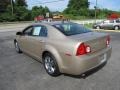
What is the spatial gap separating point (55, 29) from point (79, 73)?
1483 mm

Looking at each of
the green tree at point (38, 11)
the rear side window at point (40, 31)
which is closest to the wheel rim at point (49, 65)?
the rear side window at point (40, 31)

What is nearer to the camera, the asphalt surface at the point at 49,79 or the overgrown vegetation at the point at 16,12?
the asphalt surface at the point at 49,79

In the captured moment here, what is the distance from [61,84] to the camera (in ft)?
16.7

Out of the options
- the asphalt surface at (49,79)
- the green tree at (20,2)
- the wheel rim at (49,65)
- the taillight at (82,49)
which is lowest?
the asphalt surface at (49,79)

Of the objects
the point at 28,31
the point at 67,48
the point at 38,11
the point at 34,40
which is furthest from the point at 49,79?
the point at 38,11

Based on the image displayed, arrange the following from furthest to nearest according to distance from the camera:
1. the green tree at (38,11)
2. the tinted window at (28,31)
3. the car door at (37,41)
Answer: the green tree at (38,11)
the tinted window at (28,31)
the car door at (37,41)

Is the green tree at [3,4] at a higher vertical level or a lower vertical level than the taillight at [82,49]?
higher

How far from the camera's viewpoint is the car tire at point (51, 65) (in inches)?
215

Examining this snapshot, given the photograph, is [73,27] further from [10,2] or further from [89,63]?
[10,2]

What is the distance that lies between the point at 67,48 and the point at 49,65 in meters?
1.13

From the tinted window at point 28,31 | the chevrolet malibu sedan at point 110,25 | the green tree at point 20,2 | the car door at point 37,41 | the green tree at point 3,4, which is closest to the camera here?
the car door at point 37,41

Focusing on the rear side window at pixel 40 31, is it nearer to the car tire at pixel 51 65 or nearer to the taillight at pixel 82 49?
the car tire at pixel 51 65

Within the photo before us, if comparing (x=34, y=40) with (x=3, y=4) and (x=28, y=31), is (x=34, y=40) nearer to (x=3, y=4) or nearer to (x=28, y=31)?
(x=28, y=31)

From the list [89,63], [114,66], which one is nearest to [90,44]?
[89,63]
